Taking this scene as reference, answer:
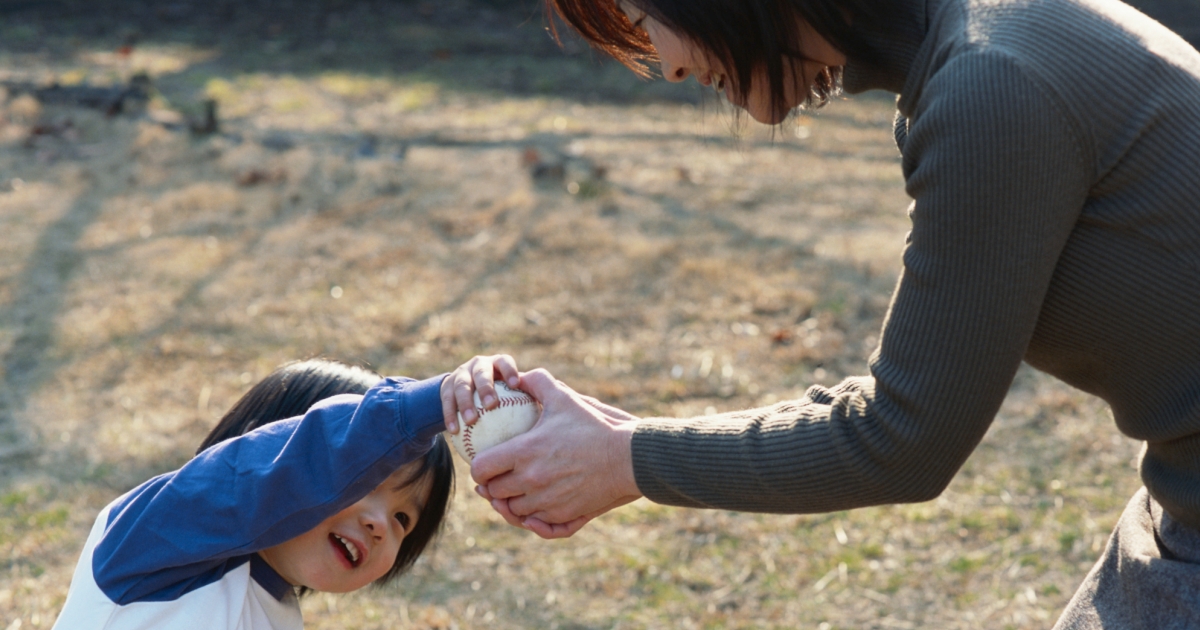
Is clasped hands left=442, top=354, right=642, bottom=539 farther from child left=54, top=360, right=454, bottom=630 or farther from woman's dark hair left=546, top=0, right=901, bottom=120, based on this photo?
woman's dark hair left=546, top=0, right=901, bottom=120

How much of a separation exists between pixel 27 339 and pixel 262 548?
11.1 feet

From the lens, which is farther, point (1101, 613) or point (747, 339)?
point (747, 339)

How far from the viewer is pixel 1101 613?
172 cm

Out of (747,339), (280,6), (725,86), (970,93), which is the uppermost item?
(970,93)

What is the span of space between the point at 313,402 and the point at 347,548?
0.30m

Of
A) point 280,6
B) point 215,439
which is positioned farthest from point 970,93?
point 280,6

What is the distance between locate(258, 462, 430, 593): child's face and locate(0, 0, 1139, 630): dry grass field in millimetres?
964

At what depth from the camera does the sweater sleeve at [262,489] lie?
190 cm

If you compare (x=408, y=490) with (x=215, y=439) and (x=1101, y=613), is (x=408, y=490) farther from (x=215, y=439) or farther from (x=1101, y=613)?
(x=1101, y=613)

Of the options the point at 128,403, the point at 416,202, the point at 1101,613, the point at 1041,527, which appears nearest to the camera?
the point at 1101,613

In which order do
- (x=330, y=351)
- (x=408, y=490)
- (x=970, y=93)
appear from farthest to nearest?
(x=330, y=351) < (x=408, y=490) < (x=970, y=93)

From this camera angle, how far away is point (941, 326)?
4.79 ft

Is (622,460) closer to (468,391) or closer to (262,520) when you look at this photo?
(468,391)

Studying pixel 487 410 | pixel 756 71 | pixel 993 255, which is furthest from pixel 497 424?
pixel 993 255
